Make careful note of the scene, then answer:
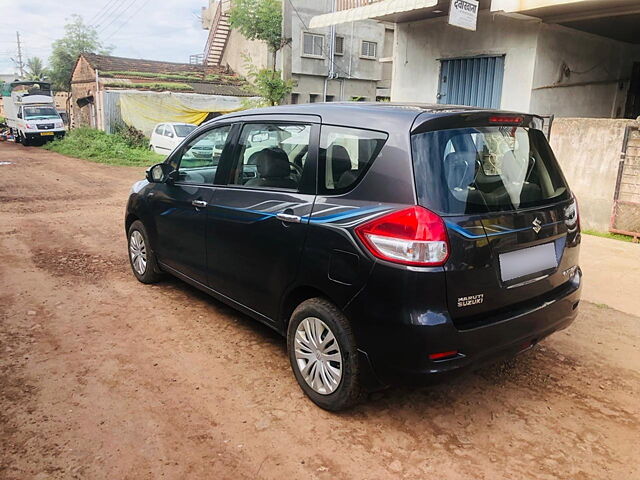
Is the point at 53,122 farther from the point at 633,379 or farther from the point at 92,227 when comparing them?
the point at 633,379

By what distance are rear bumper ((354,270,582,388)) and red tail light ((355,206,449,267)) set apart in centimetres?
27

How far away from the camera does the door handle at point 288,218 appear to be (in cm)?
321

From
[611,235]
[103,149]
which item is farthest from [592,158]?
[103,149]

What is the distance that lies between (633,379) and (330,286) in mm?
2367

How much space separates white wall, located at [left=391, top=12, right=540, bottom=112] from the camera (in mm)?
9125

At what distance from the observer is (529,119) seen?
3.33m

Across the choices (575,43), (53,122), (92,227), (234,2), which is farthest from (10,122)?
(575,43)

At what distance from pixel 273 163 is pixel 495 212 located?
5.09 ft

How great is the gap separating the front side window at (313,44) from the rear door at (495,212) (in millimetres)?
26310

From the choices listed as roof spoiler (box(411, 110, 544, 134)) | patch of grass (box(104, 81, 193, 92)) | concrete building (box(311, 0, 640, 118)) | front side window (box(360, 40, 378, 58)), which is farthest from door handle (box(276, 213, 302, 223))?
front side window (box(360, 40, 378, 58))

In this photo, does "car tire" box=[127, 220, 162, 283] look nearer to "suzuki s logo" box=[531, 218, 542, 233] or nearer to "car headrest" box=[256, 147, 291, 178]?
"car headrest" box=[256, 147, 291, 178]

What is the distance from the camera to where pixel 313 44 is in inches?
1104

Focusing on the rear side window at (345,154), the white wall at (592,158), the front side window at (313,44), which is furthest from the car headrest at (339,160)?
the front side window at (313,44)

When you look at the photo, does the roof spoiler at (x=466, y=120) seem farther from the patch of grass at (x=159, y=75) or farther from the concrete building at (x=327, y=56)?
the patch of grass at (x=159, y=75)
